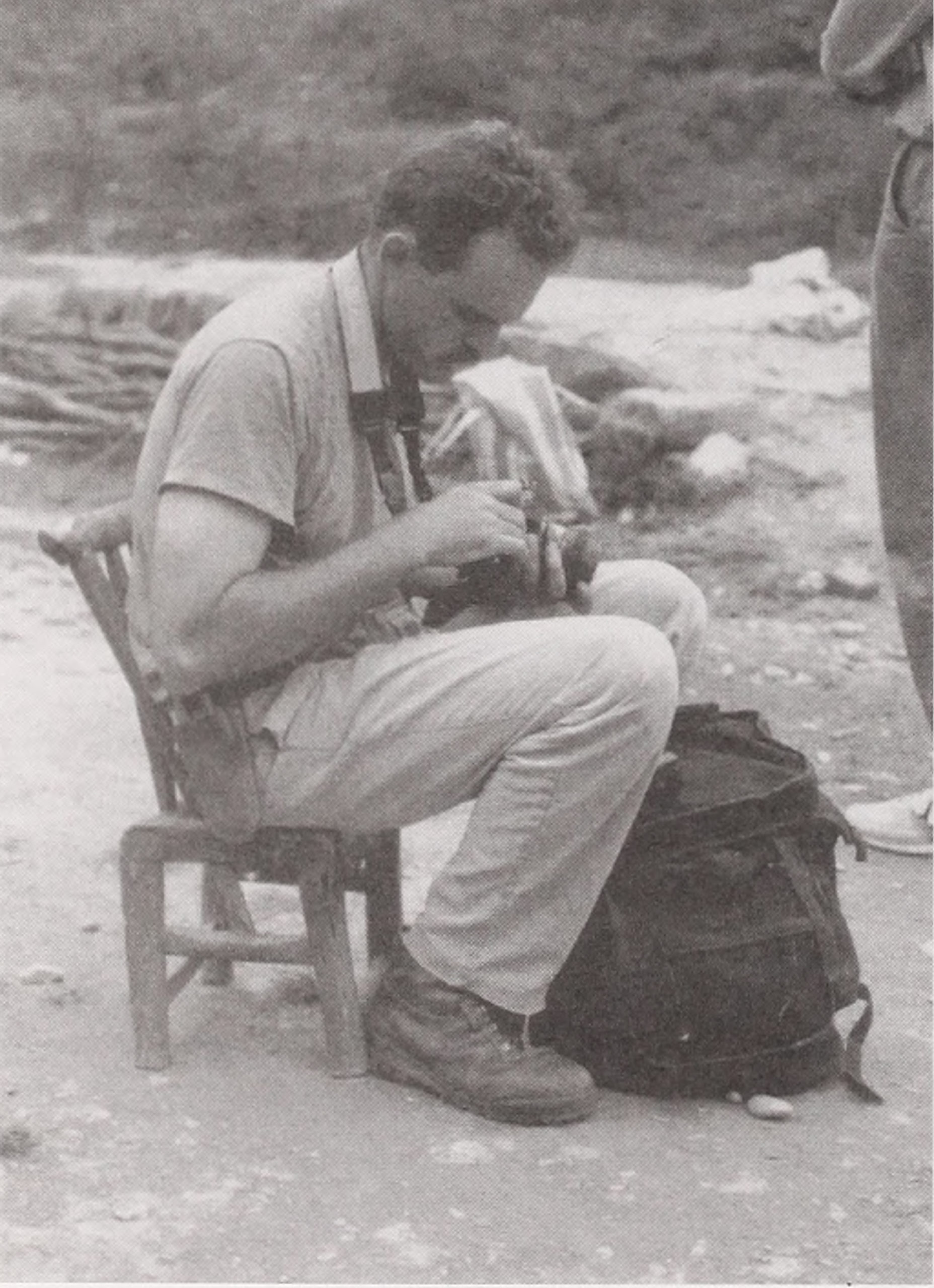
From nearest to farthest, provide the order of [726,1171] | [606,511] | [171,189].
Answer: [726,1171]
[606,511]
[171,189]

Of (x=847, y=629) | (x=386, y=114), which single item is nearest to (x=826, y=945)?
(x=847, y=629)

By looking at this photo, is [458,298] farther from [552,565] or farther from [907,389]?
[907,389]

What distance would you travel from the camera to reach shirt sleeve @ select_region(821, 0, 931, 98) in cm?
427

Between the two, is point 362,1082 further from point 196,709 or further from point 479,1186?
point 196,709

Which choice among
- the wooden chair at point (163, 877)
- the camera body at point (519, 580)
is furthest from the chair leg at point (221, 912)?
the camera body at point (519, 580)

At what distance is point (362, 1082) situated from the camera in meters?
3.52

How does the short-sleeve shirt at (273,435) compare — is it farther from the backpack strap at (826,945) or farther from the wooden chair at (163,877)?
the backpack strap at (826,945)

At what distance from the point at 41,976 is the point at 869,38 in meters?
2.34

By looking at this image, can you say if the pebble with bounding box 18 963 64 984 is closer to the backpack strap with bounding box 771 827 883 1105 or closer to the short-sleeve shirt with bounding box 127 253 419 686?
the short-sleeve shirt with bounding box 127 253 419 686

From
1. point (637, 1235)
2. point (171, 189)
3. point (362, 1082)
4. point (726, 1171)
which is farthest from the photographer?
point (171, 189)

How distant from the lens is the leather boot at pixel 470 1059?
3404 millimetres

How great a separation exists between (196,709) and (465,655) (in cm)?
41

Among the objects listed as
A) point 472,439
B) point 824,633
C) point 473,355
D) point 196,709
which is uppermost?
point 473,355

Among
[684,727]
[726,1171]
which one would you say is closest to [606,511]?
[684,727]
